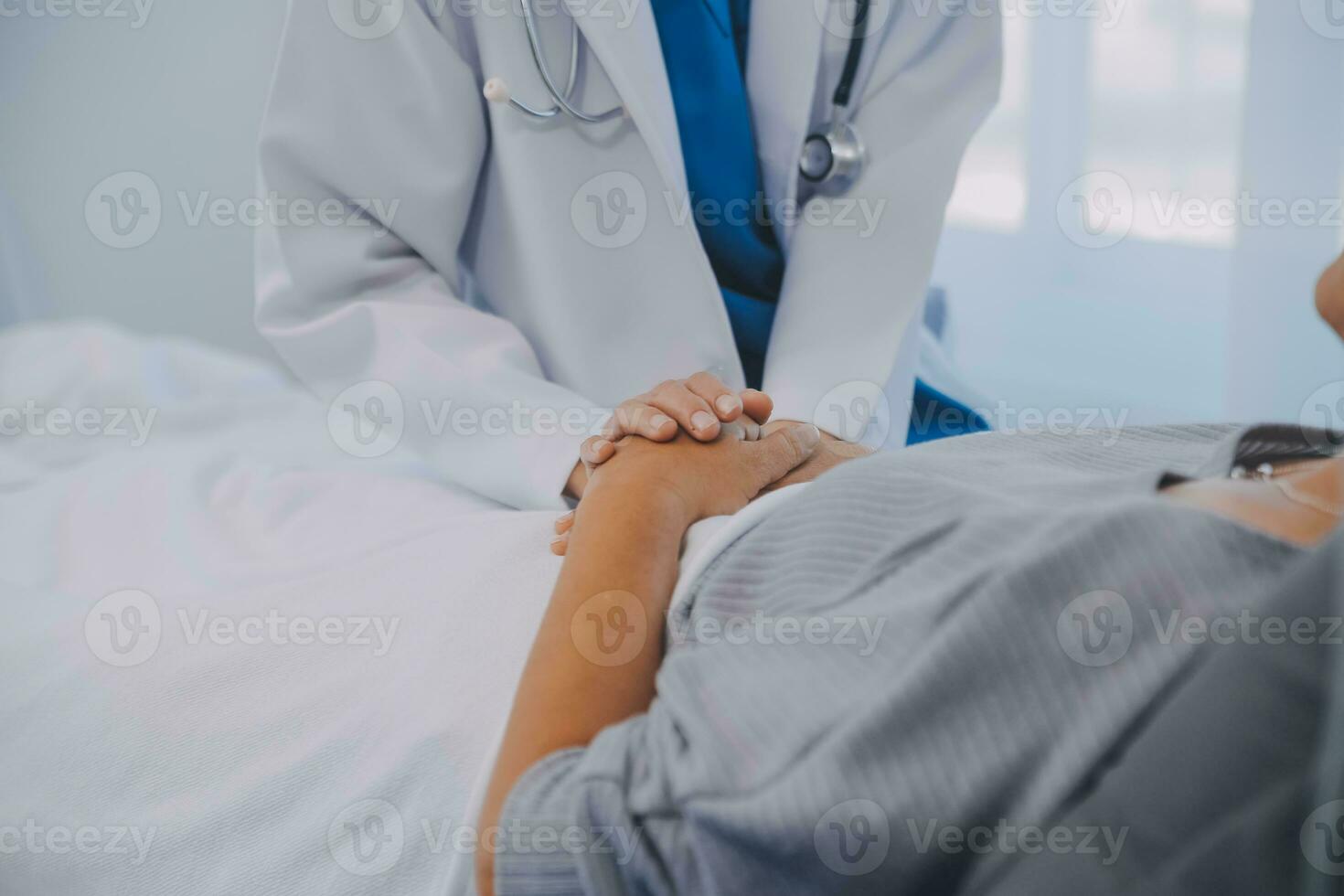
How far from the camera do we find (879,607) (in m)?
0.47

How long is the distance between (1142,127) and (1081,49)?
0.18 metres

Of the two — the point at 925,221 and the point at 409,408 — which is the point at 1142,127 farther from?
the point at 409,408

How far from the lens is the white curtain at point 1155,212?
4.86ft

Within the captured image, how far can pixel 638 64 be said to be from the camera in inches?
38.0

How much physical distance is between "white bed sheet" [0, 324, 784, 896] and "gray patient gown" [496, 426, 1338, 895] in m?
0.11
